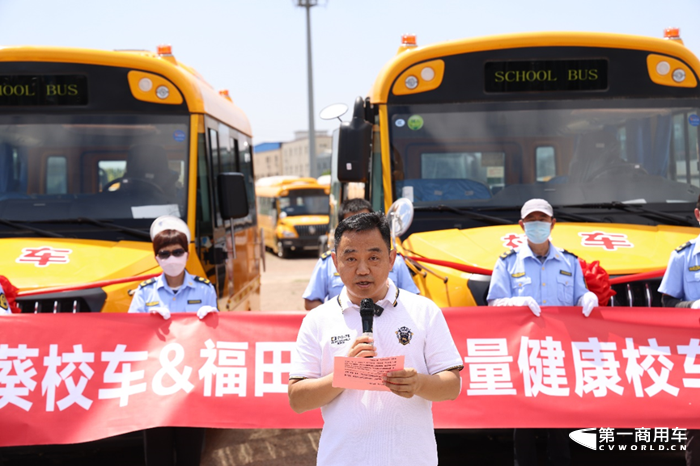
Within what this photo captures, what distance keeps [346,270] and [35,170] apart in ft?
15.9

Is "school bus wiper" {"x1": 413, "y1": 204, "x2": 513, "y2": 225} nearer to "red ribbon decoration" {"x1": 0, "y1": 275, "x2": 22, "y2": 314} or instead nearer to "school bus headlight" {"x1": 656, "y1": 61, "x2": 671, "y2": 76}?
"school bus headlight" {"x1": 656, "y1": 61, "x2": 671, "y2": 76}

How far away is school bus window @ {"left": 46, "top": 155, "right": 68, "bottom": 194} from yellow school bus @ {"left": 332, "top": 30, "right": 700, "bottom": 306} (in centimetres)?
237

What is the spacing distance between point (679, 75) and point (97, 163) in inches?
192

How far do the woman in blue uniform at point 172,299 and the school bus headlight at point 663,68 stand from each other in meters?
3.96

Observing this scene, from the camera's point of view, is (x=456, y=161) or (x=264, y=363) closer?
A: (x=264, y=363)

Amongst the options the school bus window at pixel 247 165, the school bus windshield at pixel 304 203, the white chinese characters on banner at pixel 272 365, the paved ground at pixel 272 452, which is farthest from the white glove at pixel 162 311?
the school bus windshield at pixel 304 203

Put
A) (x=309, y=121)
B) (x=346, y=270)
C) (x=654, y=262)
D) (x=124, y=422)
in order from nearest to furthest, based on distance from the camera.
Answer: (x=346, y=270) → (x=124, y=422) → (x=654, y=262) → (x=309, y=121)

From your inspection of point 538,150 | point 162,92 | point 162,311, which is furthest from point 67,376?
point 538,150

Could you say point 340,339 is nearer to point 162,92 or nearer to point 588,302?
point 588,302

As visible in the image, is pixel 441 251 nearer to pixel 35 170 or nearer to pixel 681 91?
pixel 681 91

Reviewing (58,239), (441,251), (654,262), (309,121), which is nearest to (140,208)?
(58,239)

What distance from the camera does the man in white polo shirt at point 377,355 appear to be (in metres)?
2.53

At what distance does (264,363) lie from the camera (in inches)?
203

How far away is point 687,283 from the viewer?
16.2 ft
